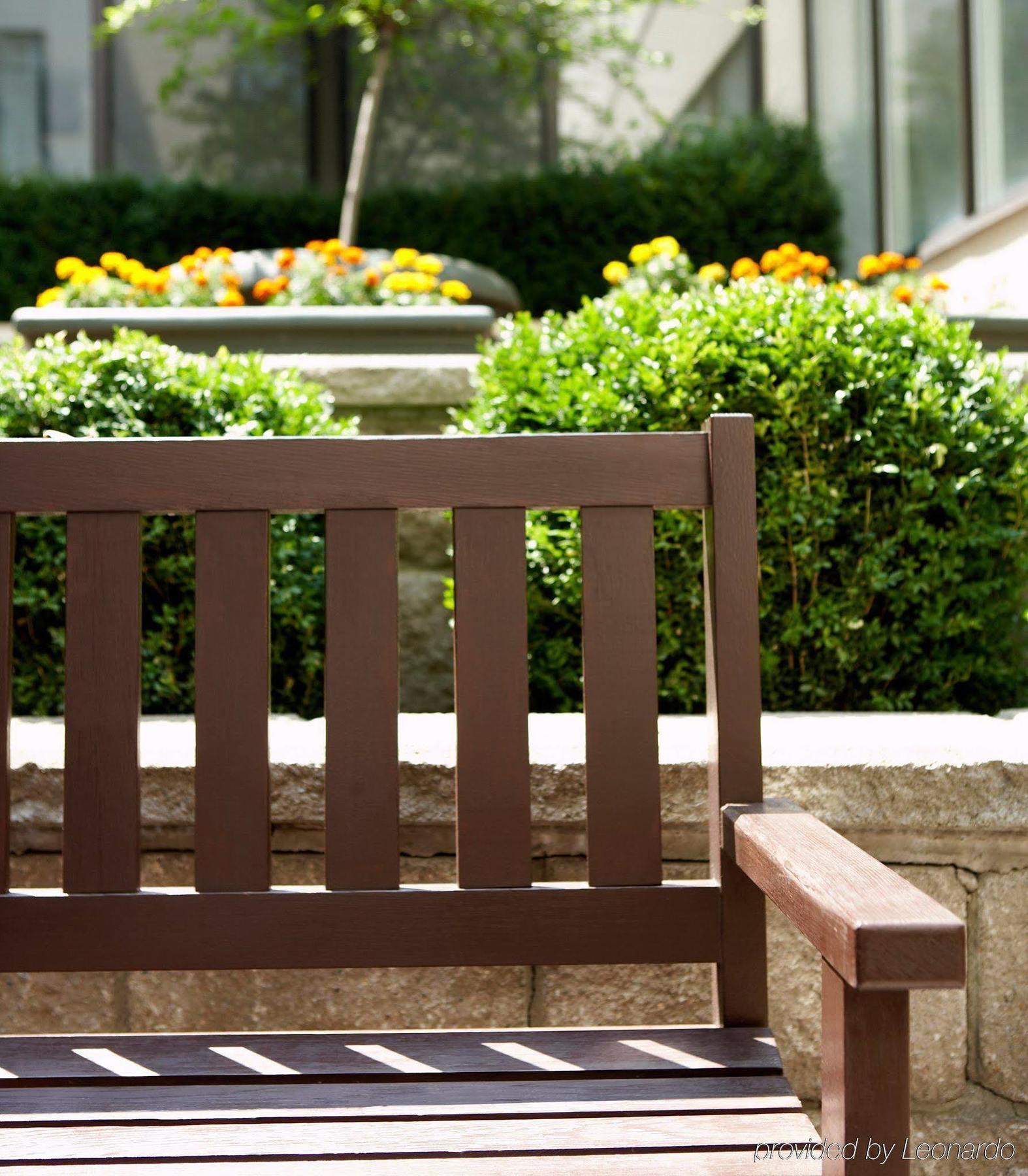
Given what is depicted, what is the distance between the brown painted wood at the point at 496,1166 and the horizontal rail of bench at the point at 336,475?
67cm

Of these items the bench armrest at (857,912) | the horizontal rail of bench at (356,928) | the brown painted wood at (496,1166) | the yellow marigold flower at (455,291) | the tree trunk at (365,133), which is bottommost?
the brown painted wood at (496,1166)

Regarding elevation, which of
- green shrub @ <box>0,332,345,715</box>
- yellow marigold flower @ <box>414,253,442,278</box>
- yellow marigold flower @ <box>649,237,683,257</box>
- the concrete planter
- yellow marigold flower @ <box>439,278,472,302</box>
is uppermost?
yellow marigold flower @ <box>649,237,683,257</box>

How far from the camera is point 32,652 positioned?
2.17m

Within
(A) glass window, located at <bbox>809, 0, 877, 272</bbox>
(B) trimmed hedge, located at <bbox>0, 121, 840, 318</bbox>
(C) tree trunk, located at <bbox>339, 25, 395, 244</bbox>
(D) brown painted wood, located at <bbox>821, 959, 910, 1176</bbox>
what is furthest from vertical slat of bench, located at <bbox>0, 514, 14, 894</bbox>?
(A) glass window, located at <bbox>809, 0, 877, 272</bbox>

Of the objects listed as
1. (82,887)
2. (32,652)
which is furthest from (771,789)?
(32,652)

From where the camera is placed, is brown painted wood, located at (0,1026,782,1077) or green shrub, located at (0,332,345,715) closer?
brown painted wood, located at (0,1026,782,1077)

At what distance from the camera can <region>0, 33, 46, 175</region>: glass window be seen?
24.3 ft

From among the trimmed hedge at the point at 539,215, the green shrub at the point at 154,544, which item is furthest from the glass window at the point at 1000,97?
the green shrub at the point at 154,544

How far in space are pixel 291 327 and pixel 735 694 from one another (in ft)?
8.49

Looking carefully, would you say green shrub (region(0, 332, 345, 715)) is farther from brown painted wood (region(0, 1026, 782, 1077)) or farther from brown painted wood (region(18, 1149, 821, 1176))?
brown painted wood (region(18, 1149, 821, 1176))

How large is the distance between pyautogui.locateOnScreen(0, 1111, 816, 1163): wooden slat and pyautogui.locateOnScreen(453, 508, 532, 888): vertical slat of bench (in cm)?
29

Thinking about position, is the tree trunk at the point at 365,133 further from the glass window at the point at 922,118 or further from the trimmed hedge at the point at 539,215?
the glass window at the point at 922,118

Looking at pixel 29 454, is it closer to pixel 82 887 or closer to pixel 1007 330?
pixel 82 887

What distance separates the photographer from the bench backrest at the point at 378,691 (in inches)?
51.0
